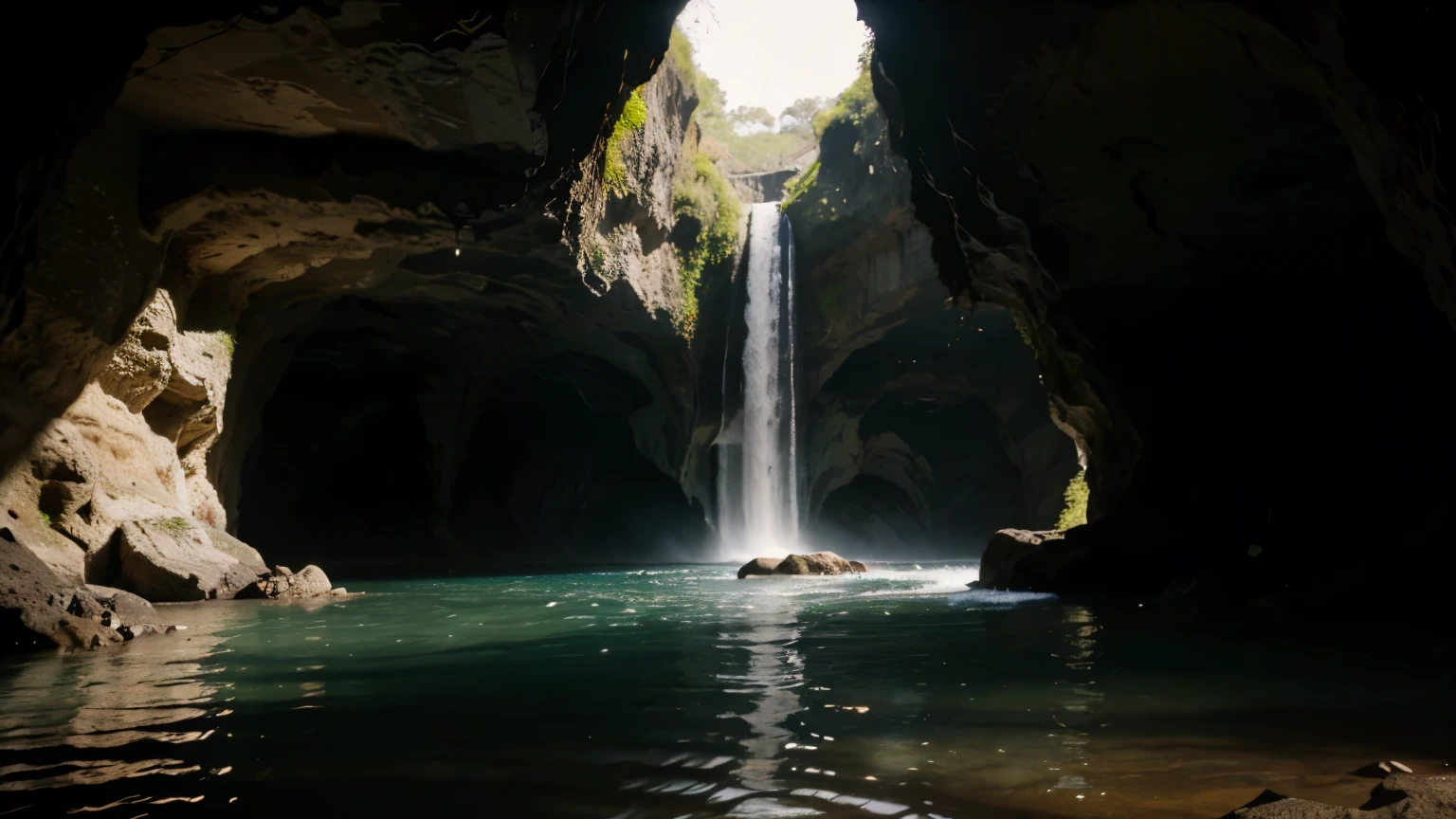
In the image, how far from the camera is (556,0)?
7609mm

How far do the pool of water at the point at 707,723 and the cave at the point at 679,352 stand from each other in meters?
0.03

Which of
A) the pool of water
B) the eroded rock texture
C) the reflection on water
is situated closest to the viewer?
the pool of water

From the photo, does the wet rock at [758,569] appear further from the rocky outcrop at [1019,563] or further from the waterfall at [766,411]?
the waterfall at [766,411]

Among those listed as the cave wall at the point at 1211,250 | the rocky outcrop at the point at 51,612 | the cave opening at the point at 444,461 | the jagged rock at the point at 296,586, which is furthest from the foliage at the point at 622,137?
the rocky outcrop at the point at 51,612

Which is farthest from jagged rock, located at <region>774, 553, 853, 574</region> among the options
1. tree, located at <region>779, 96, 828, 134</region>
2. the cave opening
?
tree, located at <region>779, 96, 828, 134</region>

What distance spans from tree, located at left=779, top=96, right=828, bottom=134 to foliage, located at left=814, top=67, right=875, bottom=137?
19.5 metres

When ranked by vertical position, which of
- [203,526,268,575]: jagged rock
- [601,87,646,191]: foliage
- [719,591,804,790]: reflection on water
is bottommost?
[719,591,804,790]: reflection on water

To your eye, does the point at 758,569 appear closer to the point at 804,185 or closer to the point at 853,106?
the point at 804,185

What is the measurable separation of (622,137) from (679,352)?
584cm

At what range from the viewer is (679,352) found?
2000 cm

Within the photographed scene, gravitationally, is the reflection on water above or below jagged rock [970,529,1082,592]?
below

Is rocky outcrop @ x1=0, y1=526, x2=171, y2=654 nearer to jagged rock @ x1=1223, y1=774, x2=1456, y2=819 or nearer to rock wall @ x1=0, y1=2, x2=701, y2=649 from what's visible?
rock wall @ x1=0, y1=2, x2=701, y2=649

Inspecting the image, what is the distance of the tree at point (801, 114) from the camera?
42062mm

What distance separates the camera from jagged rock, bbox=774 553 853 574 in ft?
47.3
